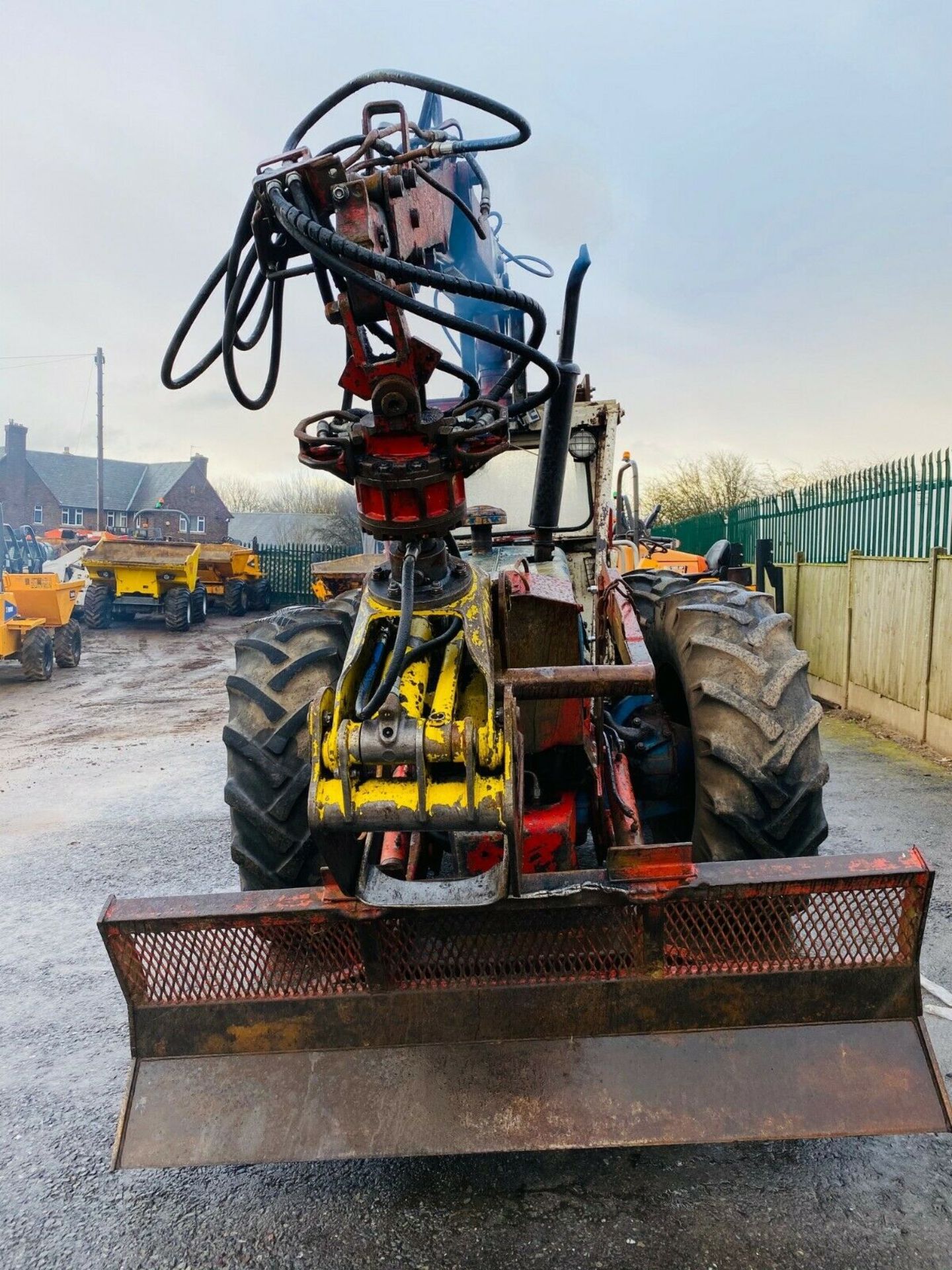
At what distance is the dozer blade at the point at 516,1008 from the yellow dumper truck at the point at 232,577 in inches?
797

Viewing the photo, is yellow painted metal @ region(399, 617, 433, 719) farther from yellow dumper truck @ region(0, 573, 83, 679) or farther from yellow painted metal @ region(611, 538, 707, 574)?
yellow dumper truck @ region(0, 573, 83, 679)

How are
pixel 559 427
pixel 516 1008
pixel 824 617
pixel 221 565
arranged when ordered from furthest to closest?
pixel 221 565 → pixel 824 617 → pixel 559 427 → pixel 516 1008

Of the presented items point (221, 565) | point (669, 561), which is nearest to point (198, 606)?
point (221, 565)

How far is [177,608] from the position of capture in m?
19.4

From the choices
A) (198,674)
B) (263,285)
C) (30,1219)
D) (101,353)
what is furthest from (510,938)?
(101,353)

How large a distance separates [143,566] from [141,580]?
43cm

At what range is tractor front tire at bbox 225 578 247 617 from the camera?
910 inches


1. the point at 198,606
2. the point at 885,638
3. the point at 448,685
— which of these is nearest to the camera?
the point at 448,685

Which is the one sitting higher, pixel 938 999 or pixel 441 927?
pixel 441 927

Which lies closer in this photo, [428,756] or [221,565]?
[428,756]

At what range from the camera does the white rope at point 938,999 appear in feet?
10.1

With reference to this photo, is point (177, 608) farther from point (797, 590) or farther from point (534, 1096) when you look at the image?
point (534, 1096)

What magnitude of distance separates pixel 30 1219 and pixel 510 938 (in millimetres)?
1480

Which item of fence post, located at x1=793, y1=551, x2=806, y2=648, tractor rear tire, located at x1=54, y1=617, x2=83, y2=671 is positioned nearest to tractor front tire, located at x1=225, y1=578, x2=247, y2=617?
tractor rear tire, located at x1=54, y1=617, x2=83, y2=671
